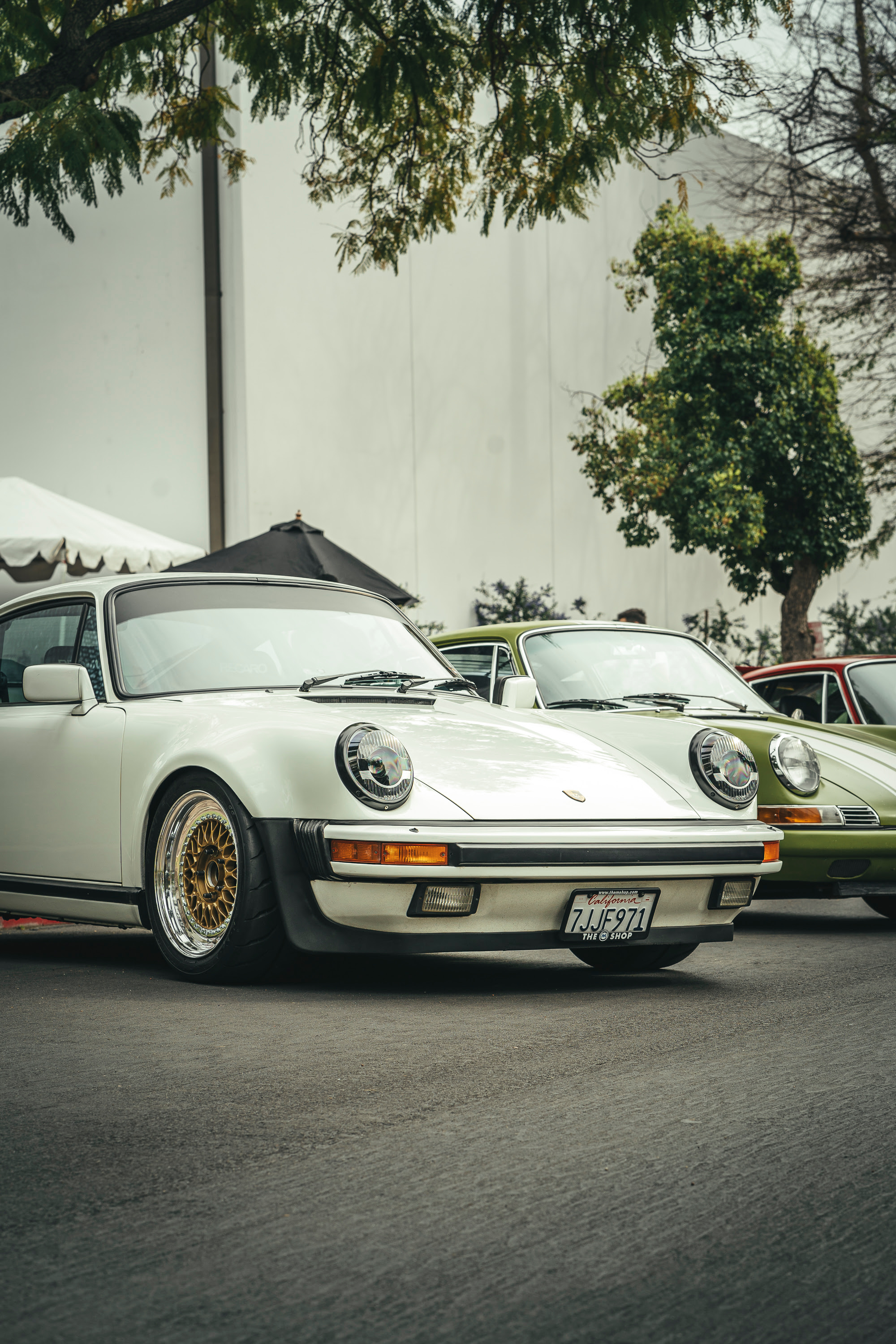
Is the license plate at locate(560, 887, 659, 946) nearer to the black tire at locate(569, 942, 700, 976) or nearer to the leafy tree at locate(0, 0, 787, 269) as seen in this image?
the black tire at locate(569, 942, 700, 976)

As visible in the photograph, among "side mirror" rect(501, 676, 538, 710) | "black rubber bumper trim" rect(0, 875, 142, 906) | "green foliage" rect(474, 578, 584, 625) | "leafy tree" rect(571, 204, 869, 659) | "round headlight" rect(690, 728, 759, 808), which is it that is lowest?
"black rubber bumper trim" rect(0, 875, 142, 906)

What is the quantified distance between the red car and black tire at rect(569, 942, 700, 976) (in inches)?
133

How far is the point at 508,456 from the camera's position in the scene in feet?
70.3

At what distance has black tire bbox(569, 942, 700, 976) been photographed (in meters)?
5.98

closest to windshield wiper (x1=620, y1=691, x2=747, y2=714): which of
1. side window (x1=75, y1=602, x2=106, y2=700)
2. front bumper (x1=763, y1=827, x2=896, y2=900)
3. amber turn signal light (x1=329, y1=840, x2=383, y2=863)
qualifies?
front bumper (x1=763, y1=827, x2=896, y2=900)

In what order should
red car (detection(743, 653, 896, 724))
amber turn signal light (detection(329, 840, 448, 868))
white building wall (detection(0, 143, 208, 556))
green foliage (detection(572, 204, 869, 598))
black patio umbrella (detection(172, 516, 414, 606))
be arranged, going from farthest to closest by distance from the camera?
green foliage (detection(572, 204, 869, 598))
white building wall (detection(0, 143, 208, 556))
black patio umbrella (detection(172, 516, 414, 606))
red car (detection(743, 653, 896, 724))
amber turn signal light (detection(329, 840, 448, 868))

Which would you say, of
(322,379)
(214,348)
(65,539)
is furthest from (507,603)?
(65,539)

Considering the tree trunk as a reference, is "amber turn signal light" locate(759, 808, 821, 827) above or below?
below

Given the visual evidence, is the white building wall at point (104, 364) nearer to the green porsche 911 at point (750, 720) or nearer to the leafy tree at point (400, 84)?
the leafy tree at point (400, 84)

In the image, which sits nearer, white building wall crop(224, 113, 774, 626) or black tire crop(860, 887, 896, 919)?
black tire crop(860, 887, 896, 919)

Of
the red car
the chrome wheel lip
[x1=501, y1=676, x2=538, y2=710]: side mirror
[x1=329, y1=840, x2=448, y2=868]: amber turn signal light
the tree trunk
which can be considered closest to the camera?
[x1=329, y1=840, x2=448, y2=868]: amber turn signal light

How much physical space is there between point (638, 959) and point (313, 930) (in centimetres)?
152

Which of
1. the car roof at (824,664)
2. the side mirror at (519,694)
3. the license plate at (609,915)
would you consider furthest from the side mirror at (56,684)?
the car roof at (824,664)

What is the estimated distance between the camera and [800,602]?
889 inches
